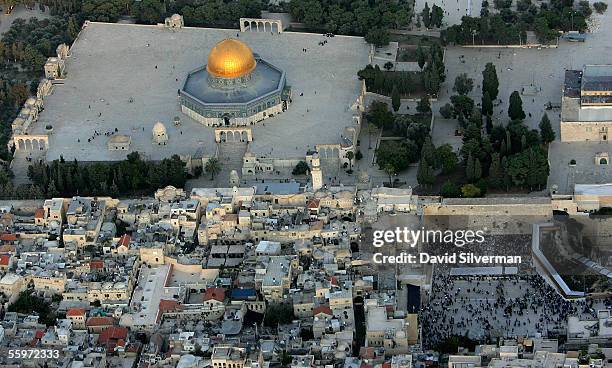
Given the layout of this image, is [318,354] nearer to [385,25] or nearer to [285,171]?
[285,171]

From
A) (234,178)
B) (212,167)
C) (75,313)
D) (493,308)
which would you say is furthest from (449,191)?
(75,313)

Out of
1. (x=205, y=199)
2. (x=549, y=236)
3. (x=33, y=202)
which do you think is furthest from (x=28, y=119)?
(x=549, y=236)

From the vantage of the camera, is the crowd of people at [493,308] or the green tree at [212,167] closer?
the crowd of people at [493,308]

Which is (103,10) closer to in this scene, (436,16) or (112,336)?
(436,16)

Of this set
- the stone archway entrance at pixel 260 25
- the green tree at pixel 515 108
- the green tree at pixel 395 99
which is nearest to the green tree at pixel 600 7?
the green tree at pixel 515 108

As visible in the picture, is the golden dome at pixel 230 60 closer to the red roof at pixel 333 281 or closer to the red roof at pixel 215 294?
the red roof at pixel 215 294

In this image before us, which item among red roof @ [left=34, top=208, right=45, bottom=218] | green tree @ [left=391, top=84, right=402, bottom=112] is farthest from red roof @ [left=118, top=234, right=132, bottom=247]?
green tree @ [left=391, top=84, right=402, bottom=112]
